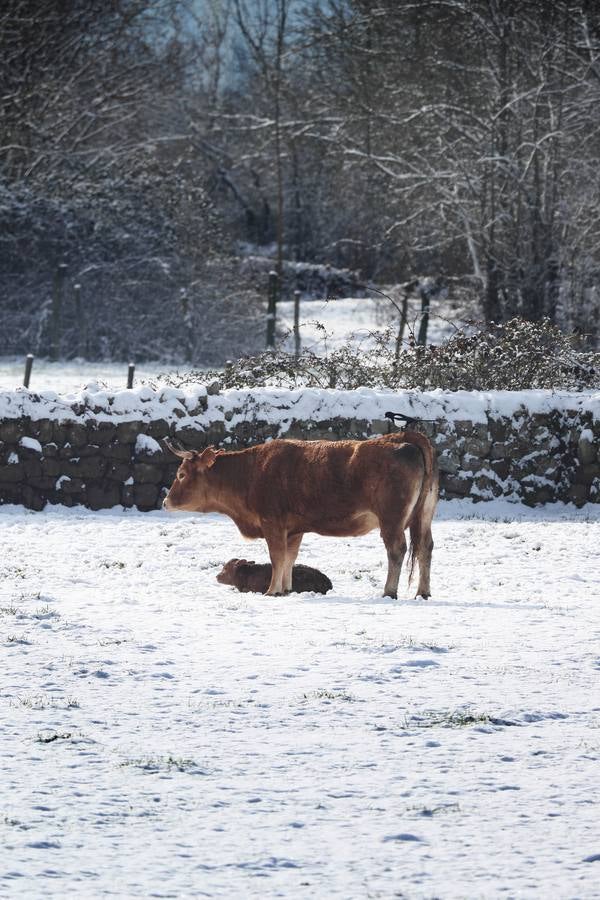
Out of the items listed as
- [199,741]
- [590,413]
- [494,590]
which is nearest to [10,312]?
[590,413]

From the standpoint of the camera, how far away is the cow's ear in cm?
1085

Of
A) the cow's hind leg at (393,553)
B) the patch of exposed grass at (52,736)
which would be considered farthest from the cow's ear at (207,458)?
the patch of exposed grass at (52,736)

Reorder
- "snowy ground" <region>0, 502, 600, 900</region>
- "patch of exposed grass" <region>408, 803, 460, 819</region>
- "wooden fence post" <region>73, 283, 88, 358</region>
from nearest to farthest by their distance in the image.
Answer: "snowy ground" <region>0, 502, 600, 900</region> < "patch of exposed grass" <region>408, 803, 460, 819</region> < "wooden fence post" <region>73, 283, 88, 358</region>

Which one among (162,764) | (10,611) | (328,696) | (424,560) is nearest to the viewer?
(162,764)

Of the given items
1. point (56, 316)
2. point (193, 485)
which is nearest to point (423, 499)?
point (193, 485)

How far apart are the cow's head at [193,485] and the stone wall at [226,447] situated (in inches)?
160

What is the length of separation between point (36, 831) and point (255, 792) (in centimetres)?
93

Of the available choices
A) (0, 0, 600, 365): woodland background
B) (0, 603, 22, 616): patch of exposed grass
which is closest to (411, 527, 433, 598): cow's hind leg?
(0, 603, 22, 616): patch of exposed grass

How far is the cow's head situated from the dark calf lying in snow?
57cm

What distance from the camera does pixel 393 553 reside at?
1012 centimetres

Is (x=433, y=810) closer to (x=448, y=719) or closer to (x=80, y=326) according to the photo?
(x=448, y=719)

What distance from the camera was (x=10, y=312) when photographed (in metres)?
28.4

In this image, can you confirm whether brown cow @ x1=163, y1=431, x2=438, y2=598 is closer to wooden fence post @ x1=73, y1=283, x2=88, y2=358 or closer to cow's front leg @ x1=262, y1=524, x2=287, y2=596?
cow's front leg @ x1=262, y1=524, x2=287, y2=596

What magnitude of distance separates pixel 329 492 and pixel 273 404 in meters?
5.32
